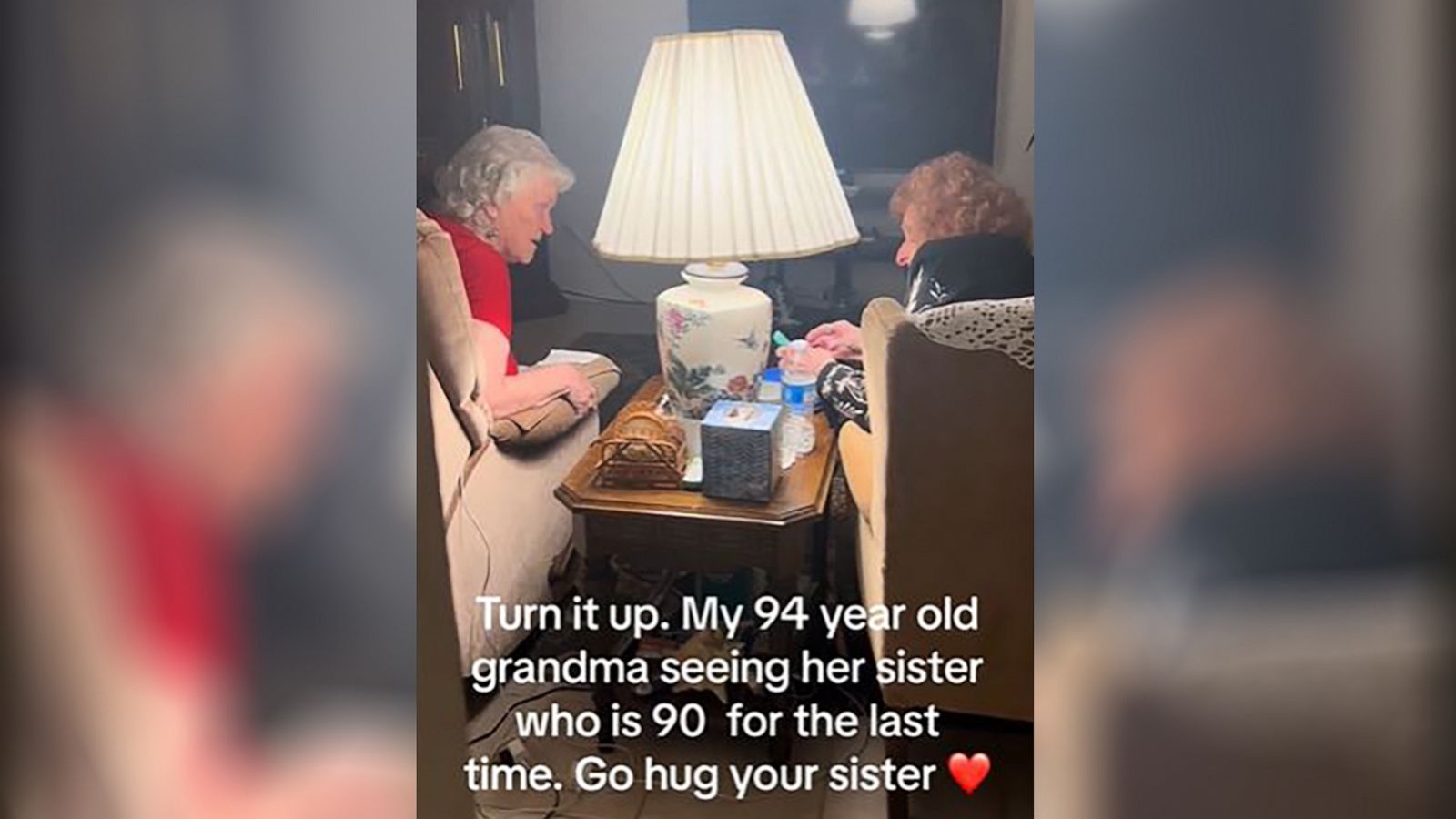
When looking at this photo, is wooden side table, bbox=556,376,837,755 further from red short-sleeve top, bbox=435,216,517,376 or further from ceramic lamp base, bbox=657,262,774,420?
red short-sleeve top, bbox=435,216,517,376

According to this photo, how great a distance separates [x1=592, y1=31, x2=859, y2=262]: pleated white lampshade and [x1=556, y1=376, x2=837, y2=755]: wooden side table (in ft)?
0.51

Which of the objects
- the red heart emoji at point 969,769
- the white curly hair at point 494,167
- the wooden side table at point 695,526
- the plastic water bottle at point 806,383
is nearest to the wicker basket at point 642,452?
the wooden side table at point 695,526

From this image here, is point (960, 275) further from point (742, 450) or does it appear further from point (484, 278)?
point (484, 278)

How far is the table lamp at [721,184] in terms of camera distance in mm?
1254

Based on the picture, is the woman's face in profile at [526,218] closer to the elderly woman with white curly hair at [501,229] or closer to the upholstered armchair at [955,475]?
the elderly woman with white curly hair at [501,229]

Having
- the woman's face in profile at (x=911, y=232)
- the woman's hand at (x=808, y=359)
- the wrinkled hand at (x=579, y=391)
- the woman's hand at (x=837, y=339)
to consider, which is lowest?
the wrinkled hand at (x=579, y=391)

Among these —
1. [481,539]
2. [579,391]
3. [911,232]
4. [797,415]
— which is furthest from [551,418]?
[911,232]

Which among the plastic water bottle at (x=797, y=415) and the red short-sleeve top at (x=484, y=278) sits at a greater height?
the red short-sleeve top at (x=484, y=278)

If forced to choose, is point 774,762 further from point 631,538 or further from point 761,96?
point 761,96

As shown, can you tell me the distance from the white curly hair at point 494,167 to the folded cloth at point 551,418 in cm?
19

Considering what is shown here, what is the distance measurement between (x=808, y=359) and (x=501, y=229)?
12.9 inches
